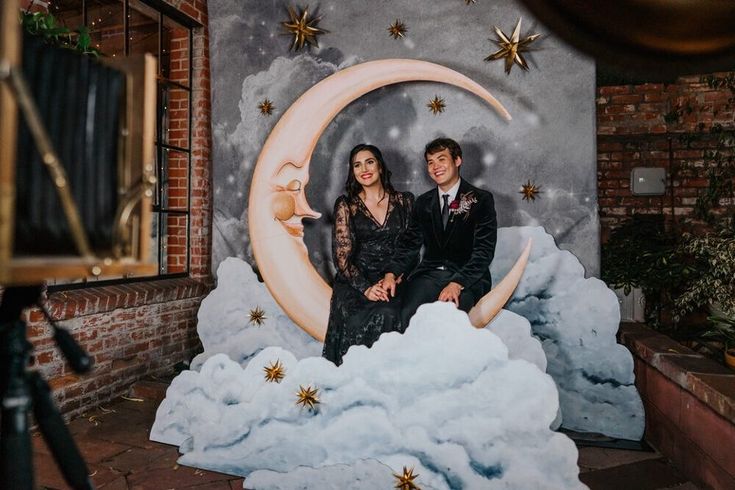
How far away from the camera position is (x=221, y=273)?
3.31 metres

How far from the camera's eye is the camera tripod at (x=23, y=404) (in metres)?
0.99

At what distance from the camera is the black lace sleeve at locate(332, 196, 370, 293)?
302cm

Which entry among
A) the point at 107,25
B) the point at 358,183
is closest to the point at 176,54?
the point at 107,25

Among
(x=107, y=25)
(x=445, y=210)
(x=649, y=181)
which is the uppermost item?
(x=107, y=25)

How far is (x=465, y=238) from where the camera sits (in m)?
2.87

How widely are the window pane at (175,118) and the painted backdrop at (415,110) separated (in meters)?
0.58

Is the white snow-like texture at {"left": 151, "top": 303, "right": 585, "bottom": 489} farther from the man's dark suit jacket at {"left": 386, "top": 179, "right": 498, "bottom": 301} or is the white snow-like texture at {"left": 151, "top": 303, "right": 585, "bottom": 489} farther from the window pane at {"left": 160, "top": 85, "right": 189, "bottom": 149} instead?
the window pane at {"left": 160, "top": 85, "right": 189, "bottom": 149}

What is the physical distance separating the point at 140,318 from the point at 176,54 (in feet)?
6.85

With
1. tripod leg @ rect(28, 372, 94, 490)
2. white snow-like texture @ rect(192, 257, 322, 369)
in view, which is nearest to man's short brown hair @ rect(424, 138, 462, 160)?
white snow-like texture @ rect(192, 257, 322, 369)

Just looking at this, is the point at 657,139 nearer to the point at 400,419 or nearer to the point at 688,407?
the point at 688,407

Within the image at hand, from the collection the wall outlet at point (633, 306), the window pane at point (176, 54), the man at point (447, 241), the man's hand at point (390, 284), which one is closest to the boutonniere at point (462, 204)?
the man at point (447, 241)

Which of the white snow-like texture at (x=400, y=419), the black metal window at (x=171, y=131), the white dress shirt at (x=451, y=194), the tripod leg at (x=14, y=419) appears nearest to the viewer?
the tripod leg at (x=14, y=419)

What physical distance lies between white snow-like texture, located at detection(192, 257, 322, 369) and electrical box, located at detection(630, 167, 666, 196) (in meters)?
3.65

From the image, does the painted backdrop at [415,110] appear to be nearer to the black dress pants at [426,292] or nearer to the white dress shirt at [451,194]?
the white dress shirt at [451,194]
